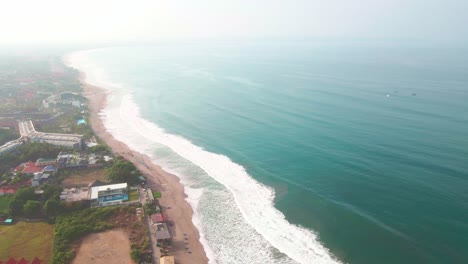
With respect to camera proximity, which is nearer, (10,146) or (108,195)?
(108,195)

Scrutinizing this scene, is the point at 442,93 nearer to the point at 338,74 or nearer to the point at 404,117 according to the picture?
the point at 404,117

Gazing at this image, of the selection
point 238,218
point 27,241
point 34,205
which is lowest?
point 238,218

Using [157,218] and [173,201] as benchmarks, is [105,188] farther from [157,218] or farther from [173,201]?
[157,218]

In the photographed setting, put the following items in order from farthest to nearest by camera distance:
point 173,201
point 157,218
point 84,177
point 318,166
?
point 318,166 → point 84,177 → point 173,201 → point 157,218

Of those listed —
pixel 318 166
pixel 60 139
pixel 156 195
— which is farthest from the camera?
pixel 60 139

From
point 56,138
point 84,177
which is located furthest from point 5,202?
point 56,138

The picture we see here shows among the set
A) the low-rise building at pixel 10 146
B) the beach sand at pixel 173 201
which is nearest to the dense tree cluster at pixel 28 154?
the low-rise building at pixel 10 146

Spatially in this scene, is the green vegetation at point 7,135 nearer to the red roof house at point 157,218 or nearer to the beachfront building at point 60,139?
the beachfront building at point 60,139
